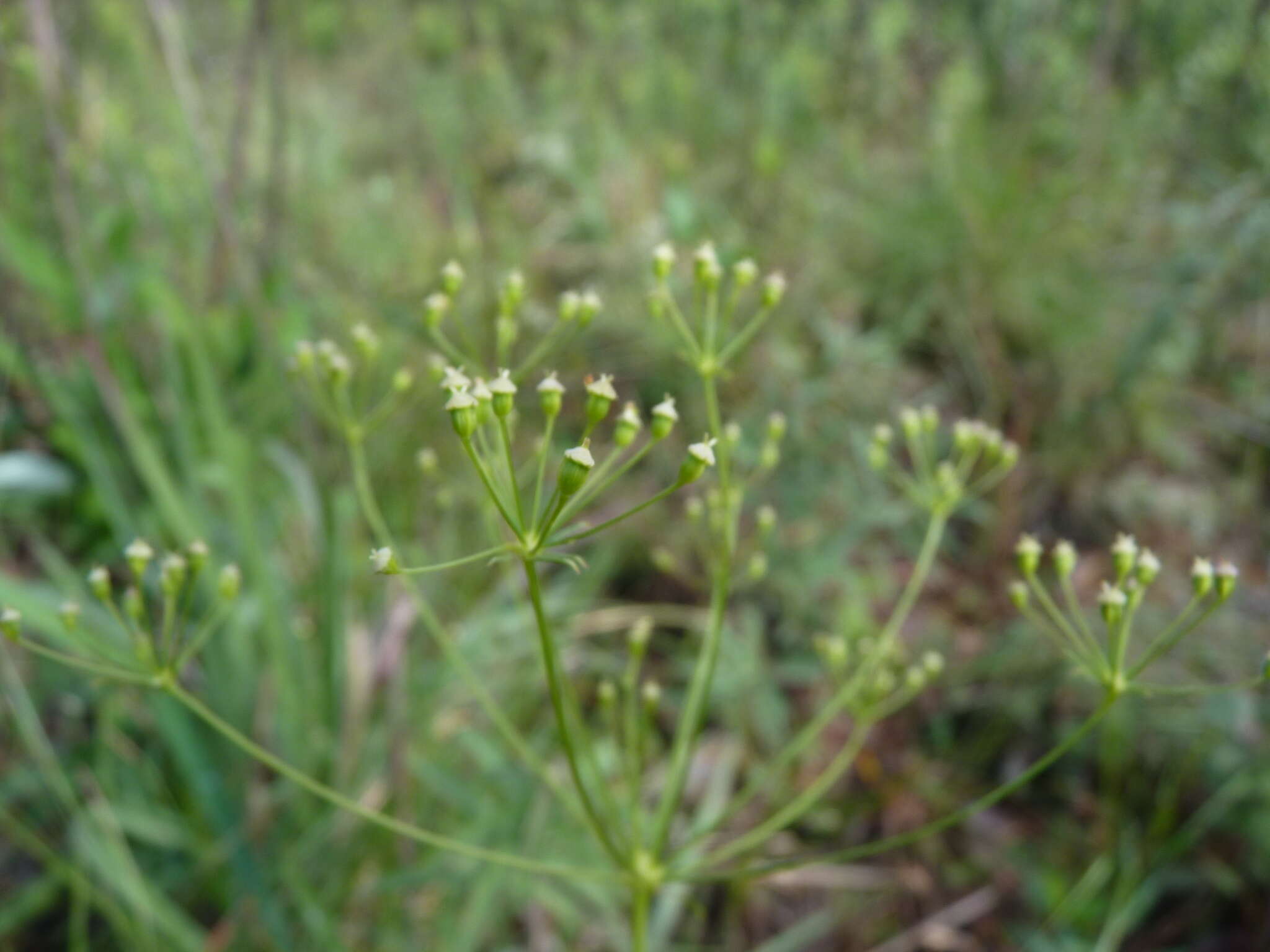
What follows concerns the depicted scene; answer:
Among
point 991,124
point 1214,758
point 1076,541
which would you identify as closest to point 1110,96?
point 991,124

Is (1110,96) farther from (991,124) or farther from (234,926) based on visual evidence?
(234,926)

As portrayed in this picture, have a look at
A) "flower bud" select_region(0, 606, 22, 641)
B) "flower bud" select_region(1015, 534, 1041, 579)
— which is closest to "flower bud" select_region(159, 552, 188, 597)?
"flower bud" select_region(0, 606, 22, 641)

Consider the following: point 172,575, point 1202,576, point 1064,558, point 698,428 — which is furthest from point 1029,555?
point 698,428

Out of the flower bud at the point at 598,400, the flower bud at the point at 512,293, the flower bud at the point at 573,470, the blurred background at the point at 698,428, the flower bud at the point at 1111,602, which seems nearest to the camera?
the flower bud at the point at 573,470

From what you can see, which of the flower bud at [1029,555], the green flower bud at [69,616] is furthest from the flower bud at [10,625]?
the flower bud at [1029,555]

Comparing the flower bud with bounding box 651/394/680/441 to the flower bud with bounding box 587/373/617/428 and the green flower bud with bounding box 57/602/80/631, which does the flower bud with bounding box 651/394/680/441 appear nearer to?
the flower bud with bounding box 587/373/617/428

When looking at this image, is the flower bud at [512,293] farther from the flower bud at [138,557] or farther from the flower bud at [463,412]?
the flower bud at [138,557]
